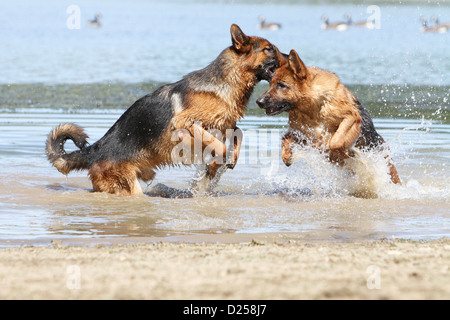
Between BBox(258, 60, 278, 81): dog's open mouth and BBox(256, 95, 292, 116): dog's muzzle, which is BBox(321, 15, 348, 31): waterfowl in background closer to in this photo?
BBox(258, 60, 278, 81): dog's open mouth

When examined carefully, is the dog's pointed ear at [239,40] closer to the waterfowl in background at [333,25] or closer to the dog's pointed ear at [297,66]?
the dog's pointed ear at [297,66]

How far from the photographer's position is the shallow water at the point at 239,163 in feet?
19.9

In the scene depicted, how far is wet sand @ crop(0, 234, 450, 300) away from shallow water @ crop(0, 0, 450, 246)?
71 cm

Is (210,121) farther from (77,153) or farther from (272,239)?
(272,239)

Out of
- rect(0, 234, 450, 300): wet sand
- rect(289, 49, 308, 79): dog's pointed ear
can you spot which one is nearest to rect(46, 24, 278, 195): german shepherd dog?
rect(289, 49, 308, 79): dog's pointed ear

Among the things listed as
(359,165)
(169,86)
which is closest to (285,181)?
(359,165)

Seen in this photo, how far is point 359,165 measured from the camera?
7219 millimetres

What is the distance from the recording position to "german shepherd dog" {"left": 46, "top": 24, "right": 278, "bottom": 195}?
7.05 meters

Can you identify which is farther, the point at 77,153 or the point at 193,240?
the point at 77,153

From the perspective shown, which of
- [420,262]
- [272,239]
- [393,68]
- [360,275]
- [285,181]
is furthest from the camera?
[393,68]

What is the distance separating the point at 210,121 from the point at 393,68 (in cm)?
1367

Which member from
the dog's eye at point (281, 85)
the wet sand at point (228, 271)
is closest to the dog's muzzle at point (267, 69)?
the dog's eye at point (281, 85)

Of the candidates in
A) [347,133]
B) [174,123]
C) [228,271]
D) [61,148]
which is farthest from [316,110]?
[228,271]

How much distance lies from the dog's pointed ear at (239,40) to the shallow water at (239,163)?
1364mm
